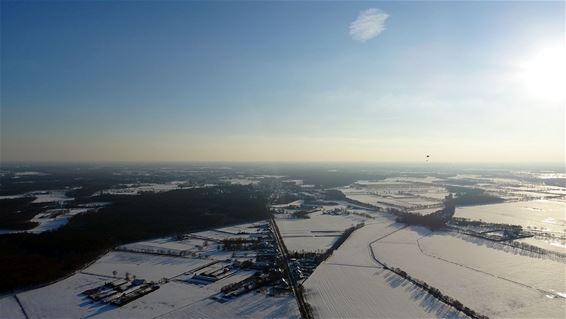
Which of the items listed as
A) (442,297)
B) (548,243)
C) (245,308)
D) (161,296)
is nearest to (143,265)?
(161,296)

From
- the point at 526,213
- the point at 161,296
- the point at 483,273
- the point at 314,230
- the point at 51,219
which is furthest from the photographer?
the point at 526,213

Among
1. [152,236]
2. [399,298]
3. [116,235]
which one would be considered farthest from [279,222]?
[399,298]

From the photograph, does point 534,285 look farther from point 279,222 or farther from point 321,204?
point 321,204

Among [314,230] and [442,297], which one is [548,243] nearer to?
[442,297]

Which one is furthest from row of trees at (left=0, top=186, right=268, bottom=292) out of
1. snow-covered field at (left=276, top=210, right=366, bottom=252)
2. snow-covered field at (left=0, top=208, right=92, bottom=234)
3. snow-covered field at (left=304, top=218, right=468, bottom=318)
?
snow-covered field at (left=304, top=218, right=468, bottom=318)

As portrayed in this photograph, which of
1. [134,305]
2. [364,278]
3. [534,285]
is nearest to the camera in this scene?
[134,305]

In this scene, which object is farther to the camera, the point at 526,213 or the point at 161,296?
the point at 526,213
